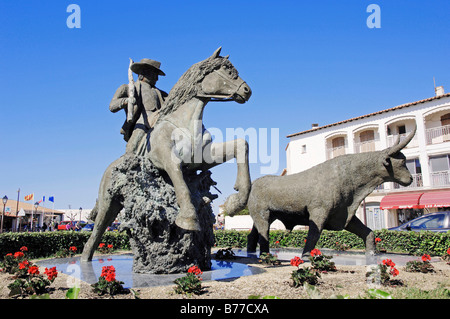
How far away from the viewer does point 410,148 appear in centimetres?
2480

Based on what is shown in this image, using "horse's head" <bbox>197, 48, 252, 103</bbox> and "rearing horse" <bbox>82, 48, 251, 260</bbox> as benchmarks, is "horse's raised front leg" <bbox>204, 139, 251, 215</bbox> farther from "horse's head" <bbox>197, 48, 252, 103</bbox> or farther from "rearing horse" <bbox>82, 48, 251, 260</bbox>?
"horse's head" <bbox>197, 48, 252, 103</bbox>

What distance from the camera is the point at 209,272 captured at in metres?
5.76

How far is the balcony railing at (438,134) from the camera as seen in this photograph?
2381 centimetres

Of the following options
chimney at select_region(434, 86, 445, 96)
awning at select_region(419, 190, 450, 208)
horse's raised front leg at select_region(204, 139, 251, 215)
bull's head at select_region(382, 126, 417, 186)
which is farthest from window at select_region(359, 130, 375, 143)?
horse's raised front leg at select_region(204, 139, 251, 215)

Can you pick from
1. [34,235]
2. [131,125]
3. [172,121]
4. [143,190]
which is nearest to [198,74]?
[172,121]

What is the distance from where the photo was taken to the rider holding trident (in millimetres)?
5922

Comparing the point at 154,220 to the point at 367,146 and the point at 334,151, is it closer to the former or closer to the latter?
the point at 367,146

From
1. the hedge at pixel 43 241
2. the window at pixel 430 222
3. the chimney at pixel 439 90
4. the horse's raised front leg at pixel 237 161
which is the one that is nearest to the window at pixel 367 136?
the chimney at pixel 439 90

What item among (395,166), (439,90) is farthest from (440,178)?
(395,166)

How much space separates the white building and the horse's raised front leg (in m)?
17.7

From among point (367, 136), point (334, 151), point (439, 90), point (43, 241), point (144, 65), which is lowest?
point (43, 241)

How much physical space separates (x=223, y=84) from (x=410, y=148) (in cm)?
2356
